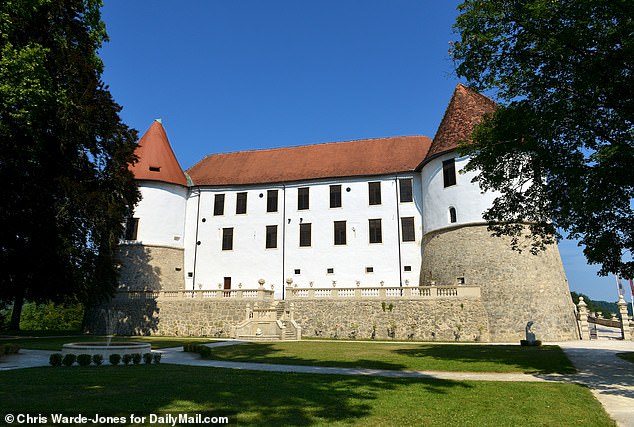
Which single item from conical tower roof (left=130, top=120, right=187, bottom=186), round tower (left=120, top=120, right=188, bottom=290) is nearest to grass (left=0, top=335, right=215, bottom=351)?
round tower (left=120, top=120, right=188, bottom=290)

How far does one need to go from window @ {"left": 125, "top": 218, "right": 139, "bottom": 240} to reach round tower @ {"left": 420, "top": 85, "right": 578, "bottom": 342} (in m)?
22.9

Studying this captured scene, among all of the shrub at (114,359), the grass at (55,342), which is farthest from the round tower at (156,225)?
the shrub at (114,359)

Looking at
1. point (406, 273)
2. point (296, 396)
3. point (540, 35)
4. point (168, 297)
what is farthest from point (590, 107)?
point (168, 297)

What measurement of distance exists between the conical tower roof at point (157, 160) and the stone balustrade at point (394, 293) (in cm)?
1560

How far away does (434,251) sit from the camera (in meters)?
31.0

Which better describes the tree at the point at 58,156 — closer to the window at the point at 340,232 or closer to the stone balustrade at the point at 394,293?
the stone balustrade at the point at 394,293

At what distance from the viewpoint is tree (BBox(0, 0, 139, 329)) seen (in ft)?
57.6

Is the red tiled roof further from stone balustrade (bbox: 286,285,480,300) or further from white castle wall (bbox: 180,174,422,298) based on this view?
stone balustrade (bbox: 286,285,480,300)

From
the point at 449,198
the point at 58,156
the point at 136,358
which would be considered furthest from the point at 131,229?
the point at 449,198

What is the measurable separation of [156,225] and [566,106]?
31.3m

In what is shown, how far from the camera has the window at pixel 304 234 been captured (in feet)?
117

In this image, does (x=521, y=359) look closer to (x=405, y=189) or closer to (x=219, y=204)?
(x=405, y=189)

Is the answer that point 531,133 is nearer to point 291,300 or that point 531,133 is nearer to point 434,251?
point 434,251

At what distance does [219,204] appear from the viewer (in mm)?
38250
